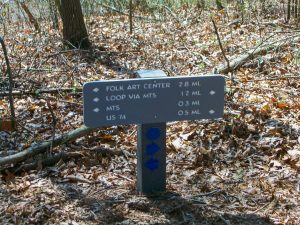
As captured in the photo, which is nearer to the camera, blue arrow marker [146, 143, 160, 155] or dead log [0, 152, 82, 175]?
blue arrow marker [146, 143, 160, 155]

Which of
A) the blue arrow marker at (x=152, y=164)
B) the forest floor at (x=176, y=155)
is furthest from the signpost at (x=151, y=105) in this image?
the forest floor at (x=176, y=155)

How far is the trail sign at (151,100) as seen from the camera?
3.31m

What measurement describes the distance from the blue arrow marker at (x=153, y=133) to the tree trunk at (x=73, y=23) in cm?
515

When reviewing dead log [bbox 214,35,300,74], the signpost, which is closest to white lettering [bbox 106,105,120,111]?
the signpost

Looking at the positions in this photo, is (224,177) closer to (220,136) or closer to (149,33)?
(220,136)

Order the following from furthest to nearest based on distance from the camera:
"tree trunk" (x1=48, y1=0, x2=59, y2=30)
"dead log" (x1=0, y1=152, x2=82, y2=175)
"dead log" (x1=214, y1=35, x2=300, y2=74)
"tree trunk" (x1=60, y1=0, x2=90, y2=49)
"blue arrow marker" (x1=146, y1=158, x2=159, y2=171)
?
1. "tree trunk" (x1=48, y1=0, x2=59, y2=30)
2. "tree trunk" (x1=60, y1=0, x2=90, y2=49)
3. "dead log" (x1=214, y1=35, x2=300, y2=74)
4. "dead log" (x1=0, y1=152, x2=82, y2=175)
5. "blue arrow marker" (x1=146, y1=158, x2=159, y2=171)

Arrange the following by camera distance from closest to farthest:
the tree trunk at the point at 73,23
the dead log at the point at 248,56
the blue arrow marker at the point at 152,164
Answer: the blue arrow marker at the point at 152,164, the dead log at the point at 248,56, the tree trunk at the point at 73,23

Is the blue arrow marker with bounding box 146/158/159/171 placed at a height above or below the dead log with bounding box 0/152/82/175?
above

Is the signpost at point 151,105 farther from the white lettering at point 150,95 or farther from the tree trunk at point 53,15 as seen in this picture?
the tree trunk at point 53,15

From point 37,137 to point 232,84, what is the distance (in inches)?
104

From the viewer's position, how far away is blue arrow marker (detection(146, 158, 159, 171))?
3.65 m

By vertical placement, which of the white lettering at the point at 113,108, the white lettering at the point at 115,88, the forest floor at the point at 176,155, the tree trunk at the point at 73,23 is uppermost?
Result: the tree trunk at the point at 73,23

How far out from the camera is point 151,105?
3436 mm

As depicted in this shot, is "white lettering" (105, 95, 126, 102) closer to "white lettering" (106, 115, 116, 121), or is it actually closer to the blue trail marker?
"white lettering" (106, 115, 116, 121)
